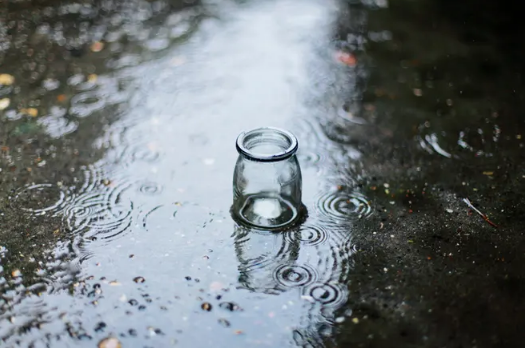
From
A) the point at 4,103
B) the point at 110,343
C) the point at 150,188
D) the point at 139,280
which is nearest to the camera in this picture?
the point at 110,343

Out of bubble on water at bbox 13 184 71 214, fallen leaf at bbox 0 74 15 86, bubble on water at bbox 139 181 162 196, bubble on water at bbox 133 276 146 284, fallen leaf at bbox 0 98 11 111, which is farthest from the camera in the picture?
fallen leaf at bbox 0 74 15 86

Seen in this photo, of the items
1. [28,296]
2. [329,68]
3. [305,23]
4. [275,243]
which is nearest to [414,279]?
[275,243]

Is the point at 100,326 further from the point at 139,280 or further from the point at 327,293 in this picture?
the point at 327,293

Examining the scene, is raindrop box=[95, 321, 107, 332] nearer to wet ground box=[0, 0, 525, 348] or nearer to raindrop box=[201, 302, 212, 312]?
wet ground box=[0, 0, 525, 348]

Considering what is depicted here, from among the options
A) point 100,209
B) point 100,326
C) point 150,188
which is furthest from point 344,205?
point 100,326

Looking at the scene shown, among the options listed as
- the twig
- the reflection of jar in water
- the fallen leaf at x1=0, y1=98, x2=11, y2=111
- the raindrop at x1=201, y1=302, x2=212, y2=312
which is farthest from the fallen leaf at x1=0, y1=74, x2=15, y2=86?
the twig

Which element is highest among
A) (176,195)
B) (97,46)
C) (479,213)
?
(97,46)
